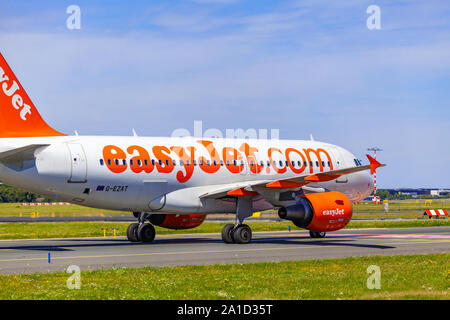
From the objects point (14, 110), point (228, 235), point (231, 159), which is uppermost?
point (14, 110)

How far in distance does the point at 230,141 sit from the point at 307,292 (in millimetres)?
20294

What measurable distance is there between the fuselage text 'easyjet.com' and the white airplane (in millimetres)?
49

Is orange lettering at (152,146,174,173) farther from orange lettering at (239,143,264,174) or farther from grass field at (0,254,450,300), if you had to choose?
grass field at (0,254,450,300)

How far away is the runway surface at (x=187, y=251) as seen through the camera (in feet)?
77.6

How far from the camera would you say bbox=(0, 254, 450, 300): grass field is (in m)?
15.4

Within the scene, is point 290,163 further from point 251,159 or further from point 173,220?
point 173,220

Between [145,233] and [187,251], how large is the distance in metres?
5.72

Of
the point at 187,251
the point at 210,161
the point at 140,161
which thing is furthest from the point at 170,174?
the point at 187,251

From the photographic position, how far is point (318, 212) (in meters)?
31.2

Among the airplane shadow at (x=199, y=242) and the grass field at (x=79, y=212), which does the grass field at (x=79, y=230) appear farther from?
the grass field at (x=79, y=212)

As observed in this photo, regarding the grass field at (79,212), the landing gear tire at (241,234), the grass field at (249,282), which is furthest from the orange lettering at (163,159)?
the grass field at (79,212)

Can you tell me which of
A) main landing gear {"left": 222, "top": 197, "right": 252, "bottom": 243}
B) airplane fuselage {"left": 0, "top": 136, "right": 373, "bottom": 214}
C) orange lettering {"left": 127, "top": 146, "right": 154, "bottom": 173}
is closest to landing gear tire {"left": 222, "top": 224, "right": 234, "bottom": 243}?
main landing gear {"left": 222, "top": 197, "right": 252, "bottom": 243}
